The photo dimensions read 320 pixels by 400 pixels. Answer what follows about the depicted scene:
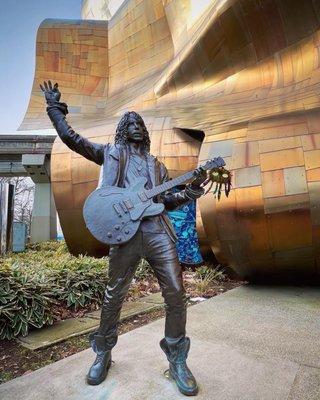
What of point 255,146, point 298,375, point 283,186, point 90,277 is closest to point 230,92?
point 255,146

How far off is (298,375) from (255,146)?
4011 millimetres

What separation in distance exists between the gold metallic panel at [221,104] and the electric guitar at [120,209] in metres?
3.35

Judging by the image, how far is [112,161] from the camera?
2846mm

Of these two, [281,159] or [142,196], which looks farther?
[281,159]

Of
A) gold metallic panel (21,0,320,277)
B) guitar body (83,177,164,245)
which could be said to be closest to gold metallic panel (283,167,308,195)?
gold metallic panel (21,0,320,277)

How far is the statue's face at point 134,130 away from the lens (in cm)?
296

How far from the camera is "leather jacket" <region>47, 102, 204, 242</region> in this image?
2824mm

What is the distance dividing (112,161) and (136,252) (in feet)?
2.55

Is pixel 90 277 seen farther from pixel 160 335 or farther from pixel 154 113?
pixel 154 113

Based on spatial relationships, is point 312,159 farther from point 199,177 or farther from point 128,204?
point 128,204

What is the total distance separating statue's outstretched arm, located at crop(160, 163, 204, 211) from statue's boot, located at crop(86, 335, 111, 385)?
125 cm

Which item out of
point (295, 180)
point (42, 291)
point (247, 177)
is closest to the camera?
point (42, 291)

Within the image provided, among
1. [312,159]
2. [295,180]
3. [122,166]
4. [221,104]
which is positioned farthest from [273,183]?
[122,166]

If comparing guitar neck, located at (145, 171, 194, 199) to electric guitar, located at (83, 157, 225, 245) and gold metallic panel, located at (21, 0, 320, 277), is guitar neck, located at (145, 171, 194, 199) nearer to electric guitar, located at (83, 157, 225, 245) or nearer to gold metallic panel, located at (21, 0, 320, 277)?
electric guitar, located at (83, 157, 225, 245)
